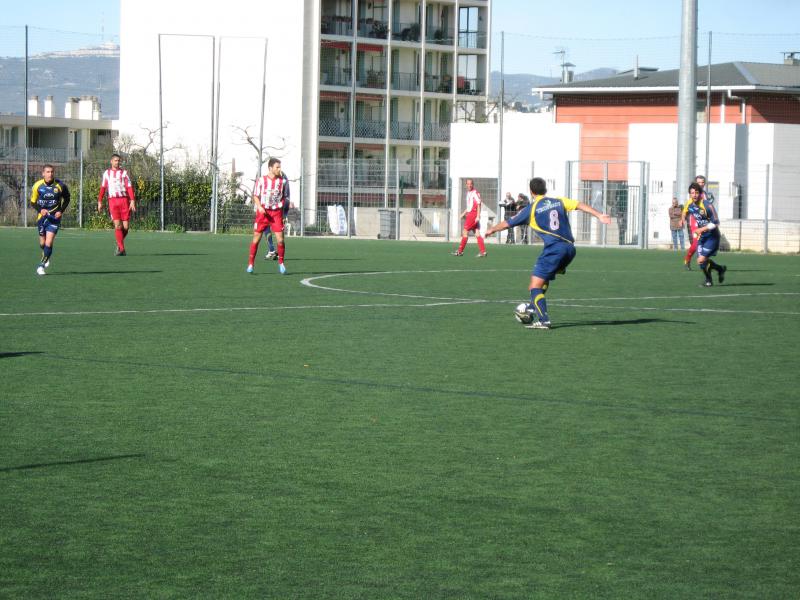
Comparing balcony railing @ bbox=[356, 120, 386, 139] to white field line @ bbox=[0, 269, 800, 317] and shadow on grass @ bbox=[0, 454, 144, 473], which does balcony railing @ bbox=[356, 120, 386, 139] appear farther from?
shadow on grass @ bbox=[0, 454, 144, 473]

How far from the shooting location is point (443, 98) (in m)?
84.9

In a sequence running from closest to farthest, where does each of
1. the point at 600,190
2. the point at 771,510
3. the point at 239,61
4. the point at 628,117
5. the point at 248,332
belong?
the point at 771,510 < the point at 248,332 < the point at 600,190 < the point at 628,117 < the point at 239,61

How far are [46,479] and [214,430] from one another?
1.65 metres

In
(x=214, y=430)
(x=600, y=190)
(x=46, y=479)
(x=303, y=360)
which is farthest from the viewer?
(x=600, y=190)

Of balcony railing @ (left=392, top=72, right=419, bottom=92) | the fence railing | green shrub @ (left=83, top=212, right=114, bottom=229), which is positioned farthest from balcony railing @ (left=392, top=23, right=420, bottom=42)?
green shrub @ (left=83, top=212, right=114, bottom=229)

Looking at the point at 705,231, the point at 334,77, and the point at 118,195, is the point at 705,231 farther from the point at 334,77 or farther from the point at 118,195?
the point at 334,77

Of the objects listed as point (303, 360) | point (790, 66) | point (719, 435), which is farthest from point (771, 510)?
point (790, 66)

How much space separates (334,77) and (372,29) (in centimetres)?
418

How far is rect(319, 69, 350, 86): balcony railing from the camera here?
79.9m

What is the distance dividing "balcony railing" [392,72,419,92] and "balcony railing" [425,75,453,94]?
832 millimetres

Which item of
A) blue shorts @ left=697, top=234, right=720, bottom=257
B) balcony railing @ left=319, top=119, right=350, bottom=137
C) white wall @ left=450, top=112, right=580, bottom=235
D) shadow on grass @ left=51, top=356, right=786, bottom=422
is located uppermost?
balcony railing @ left=319, top=119, right=350, bottom=137

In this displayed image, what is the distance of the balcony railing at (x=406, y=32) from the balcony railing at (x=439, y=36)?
0.89 m

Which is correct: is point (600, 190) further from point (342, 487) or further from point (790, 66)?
point (342, 487)

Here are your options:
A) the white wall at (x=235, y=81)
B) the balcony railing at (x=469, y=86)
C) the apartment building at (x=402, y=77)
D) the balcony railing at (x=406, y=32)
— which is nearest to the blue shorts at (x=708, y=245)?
the apartment building at (x=402, y=77)
